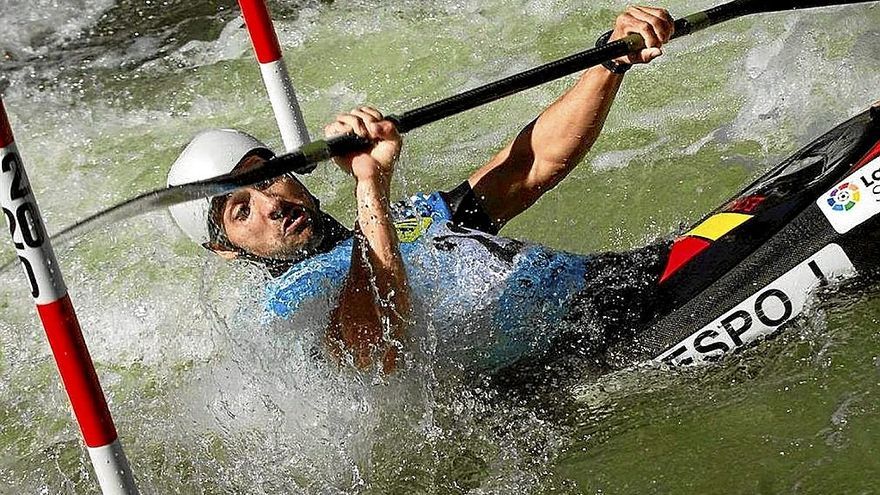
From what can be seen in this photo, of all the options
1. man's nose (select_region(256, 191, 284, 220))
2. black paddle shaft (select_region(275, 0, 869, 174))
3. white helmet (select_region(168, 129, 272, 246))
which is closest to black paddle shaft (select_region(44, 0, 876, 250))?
black paddle shaft (select_region(275, 0, 869, 174))

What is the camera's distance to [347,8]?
511 cm

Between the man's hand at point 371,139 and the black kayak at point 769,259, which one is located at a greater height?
the man's hand at point 371,139

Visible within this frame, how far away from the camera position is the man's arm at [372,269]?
2.33 metres

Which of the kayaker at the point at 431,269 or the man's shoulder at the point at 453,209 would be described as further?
the man's shoulder at the point at 453,209

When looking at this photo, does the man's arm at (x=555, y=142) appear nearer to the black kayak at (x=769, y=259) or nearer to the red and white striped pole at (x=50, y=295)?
the black kayak at (x=769, y=259)

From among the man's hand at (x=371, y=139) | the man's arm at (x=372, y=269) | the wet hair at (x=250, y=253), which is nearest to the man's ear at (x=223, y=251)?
the wet hair at (x=250, y=253)

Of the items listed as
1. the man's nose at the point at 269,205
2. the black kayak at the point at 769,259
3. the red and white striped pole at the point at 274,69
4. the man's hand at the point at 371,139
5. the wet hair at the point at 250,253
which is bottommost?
the black kayak at the point at 769,259

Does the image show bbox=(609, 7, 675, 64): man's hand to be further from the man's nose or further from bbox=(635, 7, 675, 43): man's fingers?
the man's nose

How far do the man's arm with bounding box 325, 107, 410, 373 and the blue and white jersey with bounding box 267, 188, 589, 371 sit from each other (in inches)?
3.1

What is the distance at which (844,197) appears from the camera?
8.23ft

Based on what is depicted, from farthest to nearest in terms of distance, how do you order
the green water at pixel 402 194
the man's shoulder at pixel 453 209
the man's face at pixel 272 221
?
the man's shoulder at pixel 453 209
the man's face at pixel 272 221
the green water at pixel 402 194

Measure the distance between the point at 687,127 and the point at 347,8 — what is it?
1.79m

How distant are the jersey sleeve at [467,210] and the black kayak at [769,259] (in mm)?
446

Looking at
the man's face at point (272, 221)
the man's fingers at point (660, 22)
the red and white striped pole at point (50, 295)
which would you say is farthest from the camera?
the man's fingers at point (660, 22)
